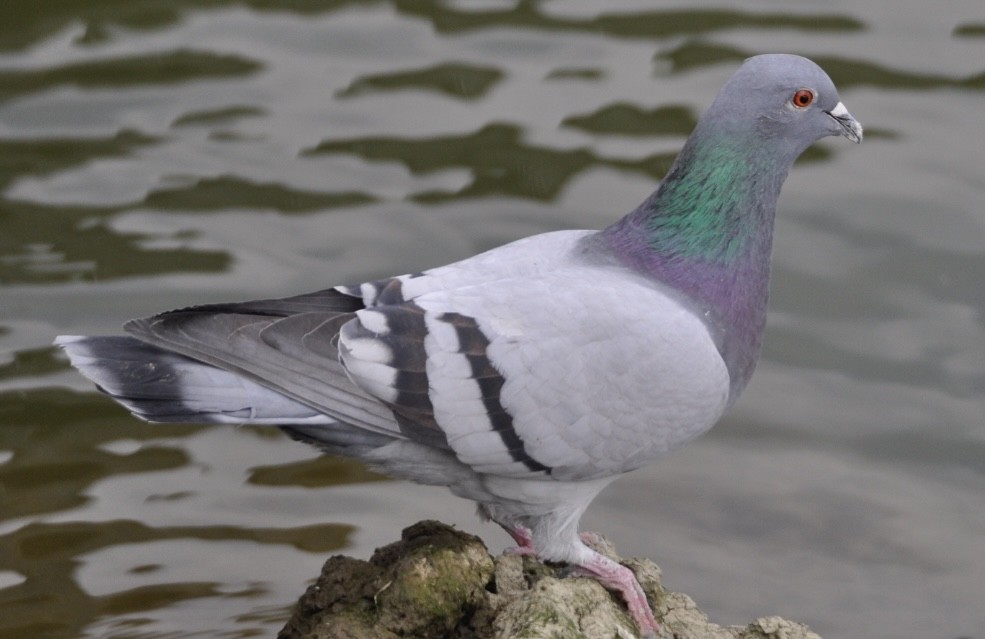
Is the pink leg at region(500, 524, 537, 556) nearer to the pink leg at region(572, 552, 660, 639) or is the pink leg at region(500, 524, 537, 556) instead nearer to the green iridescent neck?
the pink leg at region(572, 552, 660, 639)

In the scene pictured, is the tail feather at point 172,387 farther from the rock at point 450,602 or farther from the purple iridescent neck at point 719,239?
the purple iridescent neck at point 719,239

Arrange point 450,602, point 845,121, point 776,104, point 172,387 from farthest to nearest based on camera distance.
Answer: point 845,121 → point 776,104 → point 172,387 → point 450,602

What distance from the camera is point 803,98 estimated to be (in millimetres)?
5887

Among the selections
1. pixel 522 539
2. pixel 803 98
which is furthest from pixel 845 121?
pixel 522 539

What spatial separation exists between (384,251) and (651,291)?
166 inches

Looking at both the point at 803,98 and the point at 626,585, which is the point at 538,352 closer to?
the point at 626,585

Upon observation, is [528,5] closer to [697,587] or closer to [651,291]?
[697,587]

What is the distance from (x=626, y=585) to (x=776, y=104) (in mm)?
1899

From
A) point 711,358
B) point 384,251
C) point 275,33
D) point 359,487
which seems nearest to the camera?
point 711,358

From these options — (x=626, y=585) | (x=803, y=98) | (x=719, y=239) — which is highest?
(x=803, y=98)

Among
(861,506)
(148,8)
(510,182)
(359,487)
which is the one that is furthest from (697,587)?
(148,8)

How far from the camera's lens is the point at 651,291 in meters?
5.84

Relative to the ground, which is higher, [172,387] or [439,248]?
[439,248]

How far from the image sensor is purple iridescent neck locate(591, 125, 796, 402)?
232 inches
